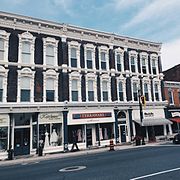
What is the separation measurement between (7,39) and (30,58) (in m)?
2.73

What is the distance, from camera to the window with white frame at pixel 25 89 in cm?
2162

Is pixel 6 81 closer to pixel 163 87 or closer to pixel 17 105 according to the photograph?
pixel 17 105

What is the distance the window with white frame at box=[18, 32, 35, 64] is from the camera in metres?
22.2

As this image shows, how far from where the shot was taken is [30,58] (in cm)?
2253

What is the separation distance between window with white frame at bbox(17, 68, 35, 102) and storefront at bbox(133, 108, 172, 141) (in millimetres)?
13212

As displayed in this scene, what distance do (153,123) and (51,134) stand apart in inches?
511

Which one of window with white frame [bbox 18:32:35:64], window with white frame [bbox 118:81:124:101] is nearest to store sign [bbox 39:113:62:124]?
window with white frame [bbox 18:32:35:64]

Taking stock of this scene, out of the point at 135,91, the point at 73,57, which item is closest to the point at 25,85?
the point at 73,57

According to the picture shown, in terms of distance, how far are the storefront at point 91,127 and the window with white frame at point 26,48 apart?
6881 millimetres

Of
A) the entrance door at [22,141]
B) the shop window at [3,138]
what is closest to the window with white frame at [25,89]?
the entrance door at [22,141]

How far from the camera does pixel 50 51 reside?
23938 millimetres

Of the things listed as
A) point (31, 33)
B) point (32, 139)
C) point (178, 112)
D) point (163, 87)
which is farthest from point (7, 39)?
point (178, 112)

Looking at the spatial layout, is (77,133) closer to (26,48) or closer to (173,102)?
(26,48)

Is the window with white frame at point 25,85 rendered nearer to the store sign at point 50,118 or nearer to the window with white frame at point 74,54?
the store sign at point 50,118
